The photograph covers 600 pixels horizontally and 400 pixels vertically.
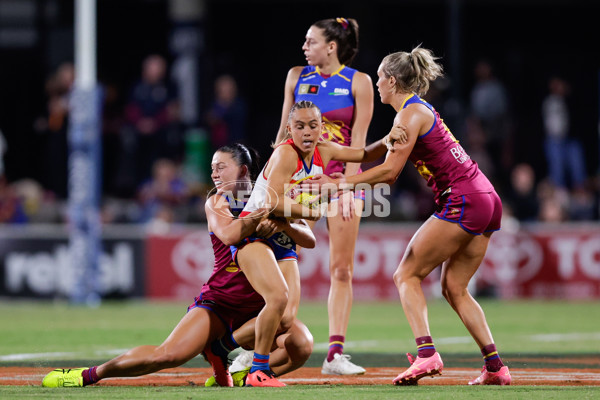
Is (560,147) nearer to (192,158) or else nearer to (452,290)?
(192,158)

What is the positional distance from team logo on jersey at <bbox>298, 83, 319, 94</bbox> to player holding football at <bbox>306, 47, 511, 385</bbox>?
135cm

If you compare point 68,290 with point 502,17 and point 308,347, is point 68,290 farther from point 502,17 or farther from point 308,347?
point 502,17

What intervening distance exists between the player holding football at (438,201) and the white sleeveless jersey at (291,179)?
0.13 metres

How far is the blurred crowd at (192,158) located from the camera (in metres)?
17.0

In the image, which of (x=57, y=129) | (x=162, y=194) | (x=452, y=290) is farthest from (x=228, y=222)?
(x=57, y=129)

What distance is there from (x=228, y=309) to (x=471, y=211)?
1772 mm

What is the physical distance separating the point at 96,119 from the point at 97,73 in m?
4.37

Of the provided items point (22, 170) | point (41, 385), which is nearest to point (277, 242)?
point (41, 385)

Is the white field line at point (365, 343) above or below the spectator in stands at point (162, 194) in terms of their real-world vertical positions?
below

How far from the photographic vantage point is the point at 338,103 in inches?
336

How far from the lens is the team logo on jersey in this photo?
859cm

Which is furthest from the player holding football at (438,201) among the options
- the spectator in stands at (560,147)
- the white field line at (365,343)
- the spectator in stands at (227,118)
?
the spectator in stands at (560,147)

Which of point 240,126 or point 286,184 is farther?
point 240,126

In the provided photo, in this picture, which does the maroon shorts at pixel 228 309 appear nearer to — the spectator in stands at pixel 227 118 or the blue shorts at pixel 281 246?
the blue shorts at pixel 281 246
